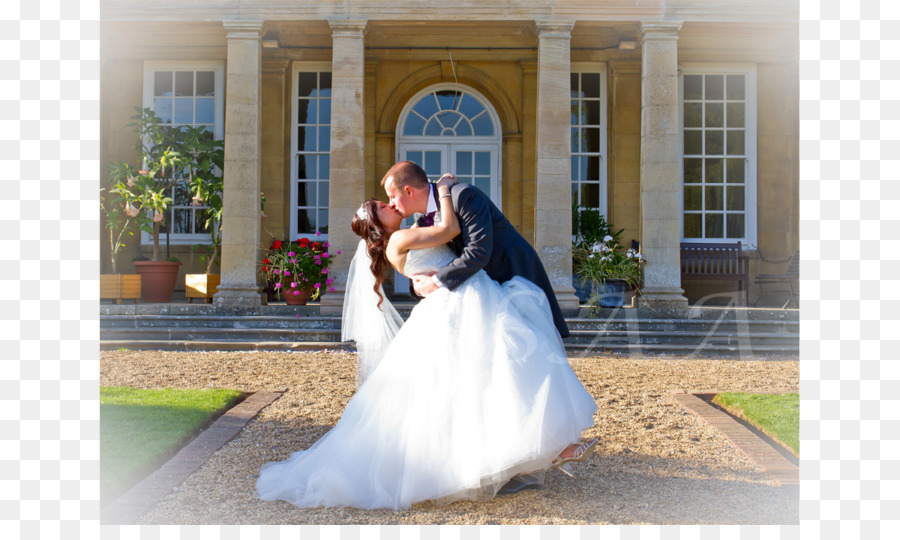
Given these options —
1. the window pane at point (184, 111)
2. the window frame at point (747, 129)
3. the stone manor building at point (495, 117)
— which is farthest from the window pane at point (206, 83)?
the window frame at point (747, 129)

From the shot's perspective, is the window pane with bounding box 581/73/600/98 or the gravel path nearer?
the gravel path

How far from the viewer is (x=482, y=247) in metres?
3.57

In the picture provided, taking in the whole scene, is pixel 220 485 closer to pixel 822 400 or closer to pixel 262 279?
pixel 822 400

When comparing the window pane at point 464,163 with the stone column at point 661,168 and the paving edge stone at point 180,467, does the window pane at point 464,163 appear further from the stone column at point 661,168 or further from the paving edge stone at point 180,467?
the paving edge stone at point 180,467

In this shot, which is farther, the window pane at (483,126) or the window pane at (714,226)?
the window pane at (483,126)

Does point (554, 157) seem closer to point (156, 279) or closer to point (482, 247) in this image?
point (156, 279)

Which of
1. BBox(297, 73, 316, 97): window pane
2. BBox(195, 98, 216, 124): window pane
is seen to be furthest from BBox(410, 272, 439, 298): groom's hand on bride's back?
BBox(195, 98, 216, 124): window pane

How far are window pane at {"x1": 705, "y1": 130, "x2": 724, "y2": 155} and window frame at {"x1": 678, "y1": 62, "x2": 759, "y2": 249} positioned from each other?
0.16 meters

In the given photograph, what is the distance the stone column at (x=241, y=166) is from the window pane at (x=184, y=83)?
3.02 metres

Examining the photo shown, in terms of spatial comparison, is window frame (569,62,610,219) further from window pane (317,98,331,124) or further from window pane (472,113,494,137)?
window pane (317,98,331,124)

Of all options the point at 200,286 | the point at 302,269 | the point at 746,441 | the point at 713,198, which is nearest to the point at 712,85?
the point at 713,198

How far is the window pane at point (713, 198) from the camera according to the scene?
506 inches

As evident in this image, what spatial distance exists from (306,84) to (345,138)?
3.45 metres

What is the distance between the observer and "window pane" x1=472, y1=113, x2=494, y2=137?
1295cm
